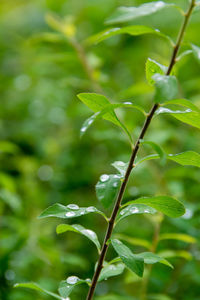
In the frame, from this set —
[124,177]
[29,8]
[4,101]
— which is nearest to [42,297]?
[124,177]

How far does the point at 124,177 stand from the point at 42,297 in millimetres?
561

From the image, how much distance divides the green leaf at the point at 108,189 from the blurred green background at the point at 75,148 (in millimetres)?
400

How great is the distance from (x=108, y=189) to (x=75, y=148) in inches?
39.9

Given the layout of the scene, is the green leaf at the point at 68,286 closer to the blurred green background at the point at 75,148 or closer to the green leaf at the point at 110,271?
the green leaf at the point at 110,271

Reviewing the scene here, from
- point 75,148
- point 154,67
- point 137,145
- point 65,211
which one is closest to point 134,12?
point 154,67

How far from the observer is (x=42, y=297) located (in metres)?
0.98

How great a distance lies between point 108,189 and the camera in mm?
529

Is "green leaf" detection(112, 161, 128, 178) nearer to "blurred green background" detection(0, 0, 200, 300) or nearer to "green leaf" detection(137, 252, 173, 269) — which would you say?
"green leaf" detection(137, 252, 173, 269)

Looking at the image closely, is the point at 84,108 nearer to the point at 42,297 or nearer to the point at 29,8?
the point at 42,297

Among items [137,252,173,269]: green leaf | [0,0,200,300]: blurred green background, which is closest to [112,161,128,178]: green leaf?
[137,252,173,269]: green leaf

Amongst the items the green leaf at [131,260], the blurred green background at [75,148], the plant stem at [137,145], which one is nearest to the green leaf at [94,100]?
the plant stem at [137,145]

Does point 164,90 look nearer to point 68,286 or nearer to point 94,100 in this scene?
point 94,100

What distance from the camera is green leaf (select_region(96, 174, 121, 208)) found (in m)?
0.52

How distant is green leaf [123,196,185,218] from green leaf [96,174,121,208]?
0.19 ft
